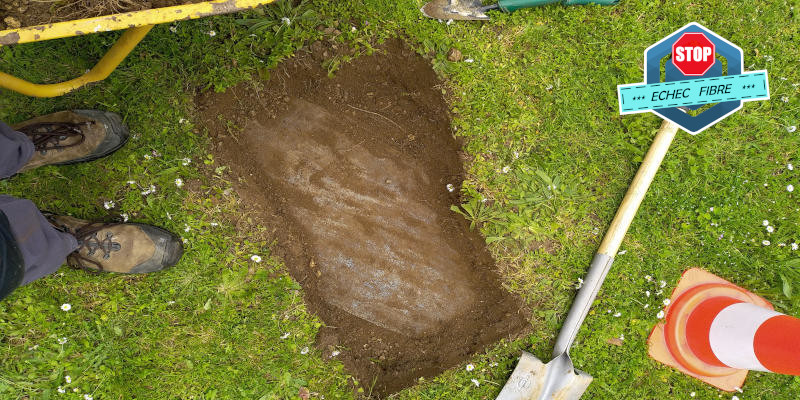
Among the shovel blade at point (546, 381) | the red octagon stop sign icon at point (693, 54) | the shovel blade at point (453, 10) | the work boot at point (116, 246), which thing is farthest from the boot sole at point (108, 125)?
the red octagon stop sign icon at point (693, 54)

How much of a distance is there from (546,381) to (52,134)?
367 centimetres

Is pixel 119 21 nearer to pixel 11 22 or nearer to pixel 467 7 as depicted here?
pixel 11 22

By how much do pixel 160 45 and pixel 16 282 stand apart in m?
1.71

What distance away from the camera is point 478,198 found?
10.4ft

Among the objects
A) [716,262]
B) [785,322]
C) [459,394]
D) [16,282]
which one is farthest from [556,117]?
[16,282]

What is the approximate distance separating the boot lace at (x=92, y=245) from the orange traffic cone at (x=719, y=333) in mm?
3795

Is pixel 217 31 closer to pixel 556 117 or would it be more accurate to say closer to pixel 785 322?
pixel 556 117

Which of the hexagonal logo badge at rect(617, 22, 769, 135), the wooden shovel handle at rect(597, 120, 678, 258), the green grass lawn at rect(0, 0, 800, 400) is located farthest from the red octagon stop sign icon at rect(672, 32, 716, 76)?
the wooden shovel handle at rect(597, 120, 678, 258)

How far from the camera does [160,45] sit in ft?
9.97

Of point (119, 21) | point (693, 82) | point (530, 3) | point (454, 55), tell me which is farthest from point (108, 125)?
point (693, 82)

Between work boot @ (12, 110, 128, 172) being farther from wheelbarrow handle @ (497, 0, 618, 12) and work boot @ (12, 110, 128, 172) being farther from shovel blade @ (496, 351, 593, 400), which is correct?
shovel blade @ (496, 351, 593, 400)

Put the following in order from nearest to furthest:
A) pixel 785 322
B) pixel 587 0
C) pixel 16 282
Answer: pixel 16 282 → pixel 785 322 → pixel 587 0

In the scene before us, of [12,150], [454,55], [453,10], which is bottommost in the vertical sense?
[12,150]

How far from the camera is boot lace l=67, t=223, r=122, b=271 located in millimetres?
2869
